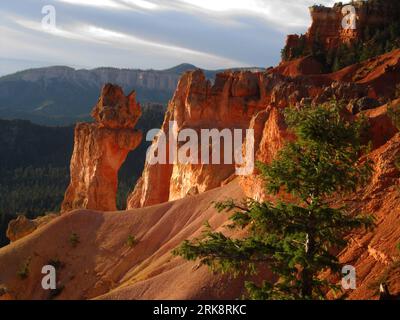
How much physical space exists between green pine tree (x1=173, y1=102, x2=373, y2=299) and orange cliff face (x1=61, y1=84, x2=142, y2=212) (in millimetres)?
42061

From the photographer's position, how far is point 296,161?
14703 mm

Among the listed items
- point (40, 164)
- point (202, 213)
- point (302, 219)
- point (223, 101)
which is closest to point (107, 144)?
point (223, 101)

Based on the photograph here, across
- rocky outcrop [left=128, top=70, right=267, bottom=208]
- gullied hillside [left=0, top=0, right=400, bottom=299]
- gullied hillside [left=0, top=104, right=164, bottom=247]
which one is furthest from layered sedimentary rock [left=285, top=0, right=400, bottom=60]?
gullied hillside [left=0, top=104, right=164, bottom=247]

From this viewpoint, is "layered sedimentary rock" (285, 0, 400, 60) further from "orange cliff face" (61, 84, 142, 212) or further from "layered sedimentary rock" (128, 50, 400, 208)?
"orange cliff face" (61, 84, 142, 212)

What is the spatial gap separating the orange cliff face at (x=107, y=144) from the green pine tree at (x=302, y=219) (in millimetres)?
42061

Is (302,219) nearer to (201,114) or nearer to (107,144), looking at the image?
(201,114)

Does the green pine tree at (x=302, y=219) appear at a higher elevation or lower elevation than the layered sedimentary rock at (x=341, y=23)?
lower

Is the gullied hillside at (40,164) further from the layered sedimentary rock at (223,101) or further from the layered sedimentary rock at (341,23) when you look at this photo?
the layered sedimentary rock at (223,101)

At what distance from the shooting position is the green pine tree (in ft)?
45.0

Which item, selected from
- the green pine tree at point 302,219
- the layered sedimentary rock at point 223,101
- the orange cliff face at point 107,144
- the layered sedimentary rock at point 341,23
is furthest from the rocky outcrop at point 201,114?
the green pine tree at point 302,219

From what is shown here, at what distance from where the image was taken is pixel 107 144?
55656mm

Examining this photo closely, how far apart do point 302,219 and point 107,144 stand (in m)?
43.2

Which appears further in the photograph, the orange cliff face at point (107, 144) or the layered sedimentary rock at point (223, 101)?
the orange cliff face at point (107, 144)

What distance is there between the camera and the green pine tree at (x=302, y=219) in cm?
1371
